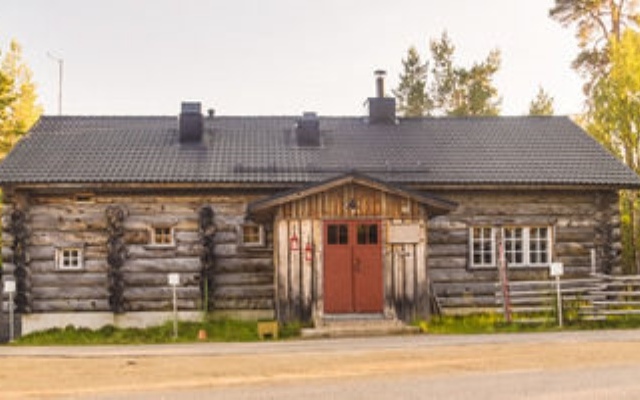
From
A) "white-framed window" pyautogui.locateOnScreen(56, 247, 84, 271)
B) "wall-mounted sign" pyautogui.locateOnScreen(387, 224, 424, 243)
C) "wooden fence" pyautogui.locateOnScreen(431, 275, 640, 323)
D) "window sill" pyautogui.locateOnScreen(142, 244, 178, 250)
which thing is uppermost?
"wall-mounted sign" pyautogui.locateOnScreen(387, 224, 424, 243)

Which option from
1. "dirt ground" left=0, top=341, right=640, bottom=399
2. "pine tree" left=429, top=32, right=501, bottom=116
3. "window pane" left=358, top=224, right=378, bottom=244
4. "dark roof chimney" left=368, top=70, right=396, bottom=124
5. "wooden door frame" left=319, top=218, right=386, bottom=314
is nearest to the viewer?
"dirt ground" left=0, top=341, right=640, bottom=399

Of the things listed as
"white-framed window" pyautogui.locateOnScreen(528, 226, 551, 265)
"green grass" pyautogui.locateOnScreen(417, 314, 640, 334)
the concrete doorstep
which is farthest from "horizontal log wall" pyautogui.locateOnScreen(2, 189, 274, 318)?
"white-framed window" pyautogui.locateOnScreen(528, 226, 551, 265)

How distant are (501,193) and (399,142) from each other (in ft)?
12.2

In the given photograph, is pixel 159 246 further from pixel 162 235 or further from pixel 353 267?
pixel 353 267

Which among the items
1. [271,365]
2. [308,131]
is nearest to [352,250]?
[308,131]

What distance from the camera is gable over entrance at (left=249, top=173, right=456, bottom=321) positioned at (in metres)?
17.8

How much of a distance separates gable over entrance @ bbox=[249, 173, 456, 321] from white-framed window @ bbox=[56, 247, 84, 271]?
5.20m

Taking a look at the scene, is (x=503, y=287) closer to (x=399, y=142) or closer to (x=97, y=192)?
(x=399, y=142)

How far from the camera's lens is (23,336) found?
18438mm

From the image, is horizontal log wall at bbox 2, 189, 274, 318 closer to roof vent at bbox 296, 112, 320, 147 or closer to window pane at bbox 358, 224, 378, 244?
window pane at bbox 358, 224, 378, 244

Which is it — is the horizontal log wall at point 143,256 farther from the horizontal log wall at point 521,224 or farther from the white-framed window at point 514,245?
the white-framed window at point 514,245

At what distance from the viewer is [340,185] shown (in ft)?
58.5

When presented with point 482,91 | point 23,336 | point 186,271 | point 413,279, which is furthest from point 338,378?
point 482,91

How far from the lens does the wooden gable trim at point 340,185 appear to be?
17453mm
